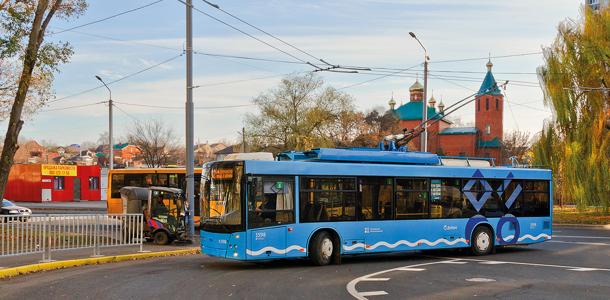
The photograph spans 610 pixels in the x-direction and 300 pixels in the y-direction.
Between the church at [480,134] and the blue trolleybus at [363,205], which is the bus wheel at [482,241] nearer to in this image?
the blue trolleybus at [363,205]

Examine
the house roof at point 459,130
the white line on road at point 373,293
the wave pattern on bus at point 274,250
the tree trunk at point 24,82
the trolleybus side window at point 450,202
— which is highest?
the house roof at point 459,130

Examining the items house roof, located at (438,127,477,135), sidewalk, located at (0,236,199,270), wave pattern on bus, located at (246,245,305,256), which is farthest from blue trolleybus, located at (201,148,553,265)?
house roof, located at (438,127,477,135)

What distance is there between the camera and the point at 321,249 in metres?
15.3

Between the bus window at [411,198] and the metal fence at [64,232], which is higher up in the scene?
the bus window at [411,198]

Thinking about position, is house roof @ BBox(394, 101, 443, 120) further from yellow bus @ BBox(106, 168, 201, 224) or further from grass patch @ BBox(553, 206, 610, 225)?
yellow bus @ BBox(106, 168, 201, 224)

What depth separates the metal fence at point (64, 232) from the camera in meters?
13.5

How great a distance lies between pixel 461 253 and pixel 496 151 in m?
86.0

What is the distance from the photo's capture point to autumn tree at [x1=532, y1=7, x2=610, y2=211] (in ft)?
105

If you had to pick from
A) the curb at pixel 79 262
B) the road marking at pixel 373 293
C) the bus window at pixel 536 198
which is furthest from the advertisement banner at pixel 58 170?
the road marking at pixel 373 293

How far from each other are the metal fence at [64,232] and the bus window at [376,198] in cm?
608

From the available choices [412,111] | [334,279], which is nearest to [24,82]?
[334,279]

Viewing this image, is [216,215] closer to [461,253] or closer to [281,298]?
[281,298]

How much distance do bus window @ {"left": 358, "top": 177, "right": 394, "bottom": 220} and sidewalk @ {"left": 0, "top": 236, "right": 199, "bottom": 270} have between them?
6337 millimetres

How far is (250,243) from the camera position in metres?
14.2
